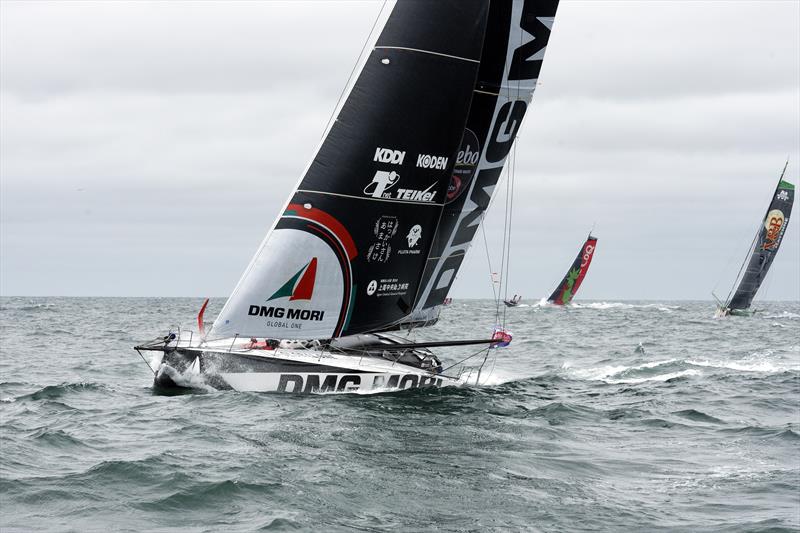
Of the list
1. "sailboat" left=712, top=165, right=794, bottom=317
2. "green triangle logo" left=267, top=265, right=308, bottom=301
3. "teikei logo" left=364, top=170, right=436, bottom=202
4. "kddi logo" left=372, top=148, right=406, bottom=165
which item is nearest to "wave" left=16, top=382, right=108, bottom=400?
"green triangle logo" left=267, top=265, right=308, bottom=301

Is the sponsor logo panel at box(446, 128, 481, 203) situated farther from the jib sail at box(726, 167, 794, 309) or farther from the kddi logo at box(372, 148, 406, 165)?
the jib sail at box(726, 167, 794, 309)

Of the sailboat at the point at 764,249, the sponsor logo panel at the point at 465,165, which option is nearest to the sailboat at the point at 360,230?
the sponsor logo panel at the point at 465,165

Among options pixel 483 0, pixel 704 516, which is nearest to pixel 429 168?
pixel 483 0

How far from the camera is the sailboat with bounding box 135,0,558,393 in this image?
50.3ft

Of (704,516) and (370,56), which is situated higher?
(370,56)

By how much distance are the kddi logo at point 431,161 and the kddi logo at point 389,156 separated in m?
0.36

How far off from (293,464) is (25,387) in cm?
901

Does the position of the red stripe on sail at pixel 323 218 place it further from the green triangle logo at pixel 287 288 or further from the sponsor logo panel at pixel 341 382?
the sponsor logo panel at pixel 341 382

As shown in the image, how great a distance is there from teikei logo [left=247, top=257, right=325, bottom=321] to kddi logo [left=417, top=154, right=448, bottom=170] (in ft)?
8.24

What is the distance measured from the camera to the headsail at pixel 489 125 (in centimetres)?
1770

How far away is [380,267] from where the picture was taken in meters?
16.3

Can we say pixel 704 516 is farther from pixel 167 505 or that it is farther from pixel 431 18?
pixel 431 18

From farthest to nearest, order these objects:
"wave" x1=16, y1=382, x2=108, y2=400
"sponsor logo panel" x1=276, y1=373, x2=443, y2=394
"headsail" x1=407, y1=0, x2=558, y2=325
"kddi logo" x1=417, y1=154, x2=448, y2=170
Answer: "headsail" x1=407, y1=0, x2=558, y2=325 → "wave" x1=16, y1=382, x2=108, y2=400 → "kddi logo" x1=417, y1=154, x2=448, y2=170 → "sponsor logo panel" x1=276, y1=373, x2=443, y2=394

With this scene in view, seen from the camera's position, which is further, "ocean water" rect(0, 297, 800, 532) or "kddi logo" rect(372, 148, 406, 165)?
"kddi logo" rect(372, 148, 406, 165)
